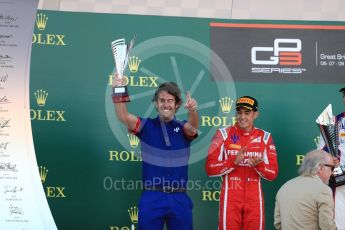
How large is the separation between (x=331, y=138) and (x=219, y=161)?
918 millimetres

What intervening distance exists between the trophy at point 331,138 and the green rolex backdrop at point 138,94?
677 millimetres

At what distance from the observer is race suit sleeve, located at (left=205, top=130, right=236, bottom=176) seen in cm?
498

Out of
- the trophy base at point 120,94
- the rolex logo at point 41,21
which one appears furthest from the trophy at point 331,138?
the rolex logo at point 41,21

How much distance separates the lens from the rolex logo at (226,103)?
19.4 ft

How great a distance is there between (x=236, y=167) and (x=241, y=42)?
1389mm

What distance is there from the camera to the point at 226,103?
19.5 ft

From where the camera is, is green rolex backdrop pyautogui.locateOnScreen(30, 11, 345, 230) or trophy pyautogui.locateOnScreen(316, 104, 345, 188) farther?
green rolex backdrop pyautogui.locateOnScreen(30, 11, 345, 230)

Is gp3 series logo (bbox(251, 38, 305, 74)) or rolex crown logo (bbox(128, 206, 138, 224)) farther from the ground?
gp3 series logo (bbox(251, 38, 305, 74))

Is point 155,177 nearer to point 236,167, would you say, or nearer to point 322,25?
point 236,167
